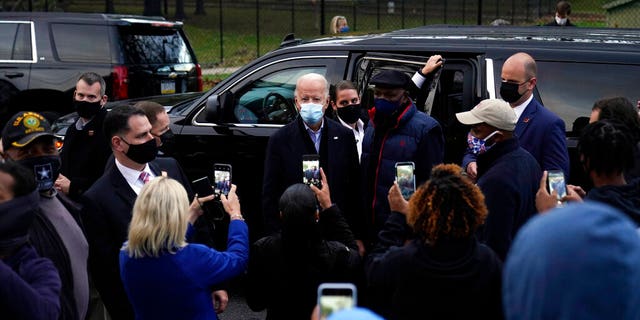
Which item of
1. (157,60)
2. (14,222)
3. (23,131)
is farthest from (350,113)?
(157,60)

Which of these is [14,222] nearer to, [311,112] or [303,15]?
[311,112]

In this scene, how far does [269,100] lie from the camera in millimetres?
7270

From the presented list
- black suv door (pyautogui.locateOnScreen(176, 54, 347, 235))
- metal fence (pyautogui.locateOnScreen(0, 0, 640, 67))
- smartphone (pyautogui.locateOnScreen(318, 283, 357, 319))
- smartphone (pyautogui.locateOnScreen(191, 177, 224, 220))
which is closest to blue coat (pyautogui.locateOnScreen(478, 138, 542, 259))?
smartphone (pyautogui.locateOnScreen(191, 177, 224, 220))

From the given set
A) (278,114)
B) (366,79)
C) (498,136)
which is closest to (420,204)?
(498,136)

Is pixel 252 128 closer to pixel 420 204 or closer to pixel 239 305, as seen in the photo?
pixel 239 305

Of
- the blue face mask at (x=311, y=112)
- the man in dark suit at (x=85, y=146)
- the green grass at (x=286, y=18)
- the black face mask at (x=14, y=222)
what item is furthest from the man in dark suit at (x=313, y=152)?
the green grass at (x=286, y=18)

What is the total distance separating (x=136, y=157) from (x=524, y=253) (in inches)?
135

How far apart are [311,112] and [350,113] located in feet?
3.14

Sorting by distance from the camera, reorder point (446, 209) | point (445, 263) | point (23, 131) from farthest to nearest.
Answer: point (23, 131) → point (446, 209) → point (445, 263)

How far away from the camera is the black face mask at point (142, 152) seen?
506 centimetres

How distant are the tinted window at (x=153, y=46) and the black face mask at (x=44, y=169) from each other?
806cm

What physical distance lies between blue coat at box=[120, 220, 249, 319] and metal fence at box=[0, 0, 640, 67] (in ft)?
72.3

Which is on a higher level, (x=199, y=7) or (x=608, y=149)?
(x=199, y=7)

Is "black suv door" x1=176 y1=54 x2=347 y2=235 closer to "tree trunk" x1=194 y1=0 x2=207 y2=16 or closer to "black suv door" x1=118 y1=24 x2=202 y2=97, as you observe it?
"black suv door" x1=118 y1=24 x2=202 y2=97
